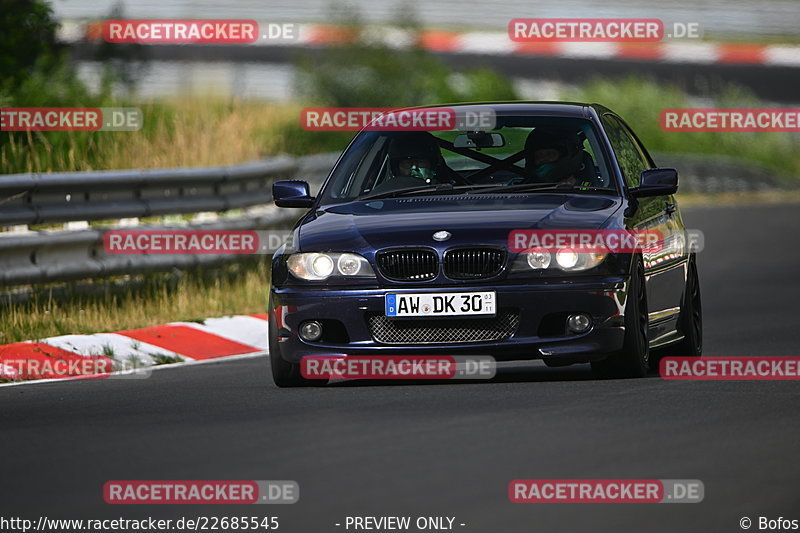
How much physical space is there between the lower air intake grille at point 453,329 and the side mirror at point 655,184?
4.48 feet

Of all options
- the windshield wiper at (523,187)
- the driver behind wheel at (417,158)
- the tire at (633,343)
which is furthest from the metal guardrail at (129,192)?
the tire at (633,343)

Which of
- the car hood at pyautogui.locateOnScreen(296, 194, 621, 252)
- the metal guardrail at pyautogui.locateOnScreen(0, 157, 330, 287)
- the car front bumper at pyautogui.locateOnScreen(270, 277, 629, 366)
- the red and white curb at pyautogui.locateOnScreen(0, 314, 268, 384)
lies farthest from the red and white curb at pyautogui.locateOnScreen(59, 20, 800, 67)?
the car front bumper at pyautogui.locateOnScreen(270, 277, 629, 366)

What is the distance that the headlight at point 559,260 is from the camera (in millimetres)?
9656

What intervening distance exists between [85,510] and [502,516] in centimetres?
147

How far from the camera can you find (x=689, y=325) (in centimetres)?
1116

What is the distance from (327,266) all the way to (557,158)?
67.7 inches

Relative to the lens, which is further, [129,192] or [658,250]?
[129,192]

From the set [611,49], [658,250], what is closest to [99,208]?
[658,250]

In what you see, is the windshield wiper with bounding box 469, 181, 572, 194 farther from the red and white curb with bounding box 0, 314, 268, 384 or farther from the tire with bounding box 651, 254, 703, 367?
the red and white curb with bounding box 0, 314, 268, 384

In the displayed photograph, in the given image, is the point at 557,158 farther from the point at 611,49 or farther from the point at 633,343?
the point at 611,49

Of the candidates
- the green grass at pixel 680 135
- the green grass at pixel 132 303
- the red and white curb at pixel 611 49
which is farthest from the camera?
the red and white curb at pixel 611 49

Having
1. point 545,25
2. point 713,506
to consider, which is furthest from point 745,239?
point 545,25

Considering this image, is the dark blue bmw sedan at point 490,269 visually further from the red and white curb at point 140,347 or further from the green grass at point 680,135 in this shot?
the green grass at point 680,135

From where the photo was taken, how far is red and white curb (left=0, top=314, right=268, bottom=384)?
11641mm
